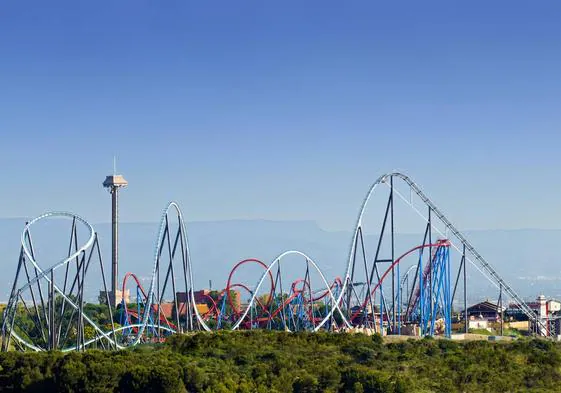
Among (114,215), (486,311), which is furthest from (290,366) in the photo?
(114,215)

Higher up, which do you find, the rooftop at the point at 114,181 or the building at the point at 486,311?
the rooftop at the point at 114,181

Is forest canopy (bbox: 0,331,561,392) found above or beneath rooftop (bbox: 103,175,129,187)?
beneath

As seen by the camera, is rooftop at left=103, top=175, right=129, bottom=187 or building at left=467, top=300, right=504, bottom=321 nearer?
building at left=467, top=300, right=504, bottom=321

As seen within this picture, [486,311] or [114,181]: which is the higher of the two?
[114,181]

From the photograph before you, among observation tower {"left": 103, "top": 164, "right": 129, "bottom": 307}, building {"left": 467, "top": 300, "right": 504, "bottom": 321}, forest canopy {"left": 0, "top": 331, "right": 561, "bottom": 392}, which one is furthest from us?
observation tower {"left": 103, "top": 164, "right": 129, "bottom": 307}

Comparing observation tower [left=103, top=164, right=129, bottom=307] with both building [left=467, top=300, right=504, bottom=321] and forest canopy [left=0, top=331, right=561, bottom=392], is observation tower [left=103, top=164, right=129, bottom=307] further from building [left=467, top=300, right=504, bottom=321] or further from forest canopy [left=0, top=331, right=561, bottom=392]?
forest canopy [left=0, top=331, right=561, bottom=392]

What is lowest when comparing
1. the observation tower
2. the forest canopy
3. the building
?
the forest canopy

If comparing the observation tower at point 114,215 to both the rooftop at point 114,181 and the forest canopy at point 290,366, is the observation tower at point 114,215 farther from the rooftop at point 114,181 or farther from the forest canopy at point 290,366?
the forest canopy at point 290,366

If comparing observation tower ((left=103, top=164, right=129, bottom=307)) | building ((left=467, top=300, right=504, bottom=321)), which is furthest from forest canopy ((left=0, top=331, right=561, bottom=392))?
observation tower ((left=103, top=164, right=129, bottom=307))

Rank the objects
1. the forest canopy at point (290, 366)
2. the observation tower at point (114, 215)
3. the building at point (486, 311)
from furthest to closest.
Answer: the observation tower at point (114, 215)
the building at point (486, 311)
the forest canopy at point (290, 366)

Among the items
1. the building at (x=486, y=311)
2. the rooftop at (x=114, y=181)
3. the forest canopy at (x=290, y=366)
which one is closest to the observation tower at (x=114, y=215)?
the rooftop at (x=114, y=181)

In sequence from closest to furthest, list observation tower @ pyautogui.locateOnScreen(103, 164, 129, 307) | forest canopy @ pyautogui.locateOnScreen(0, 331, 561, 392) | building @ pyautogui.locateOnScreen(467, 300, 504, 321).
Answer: forest canopy @ pyautogui.locateOnScreen(0, 331, 561, 392) → building @ pyautogui.locateOnScreen(467, 300, 504, 321) → observation tower @ pyautogui.locateOnScreen(103, 164, 129, 307)

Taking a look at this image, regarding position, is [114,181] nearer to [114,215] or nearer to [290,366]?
[114,215]

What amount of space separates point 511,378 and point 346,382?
18.4 feet
